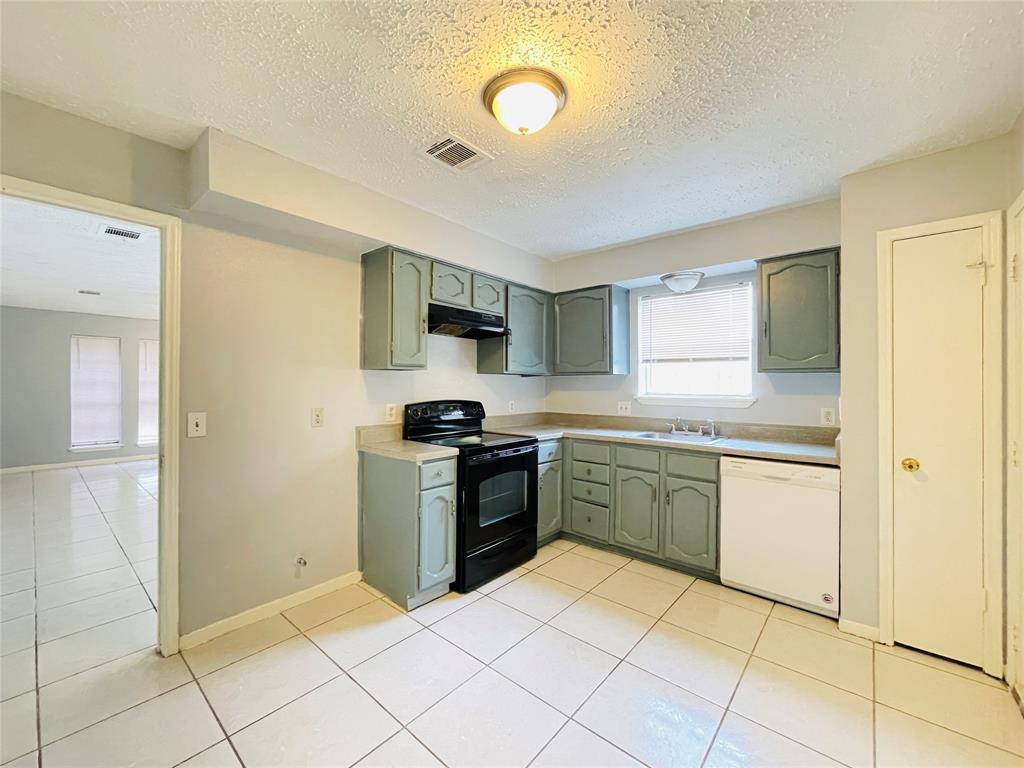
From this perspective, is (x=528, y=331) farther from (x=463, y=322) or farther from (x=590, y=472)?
(x=590, y=472)

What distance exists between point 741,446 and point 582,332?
1.62 m

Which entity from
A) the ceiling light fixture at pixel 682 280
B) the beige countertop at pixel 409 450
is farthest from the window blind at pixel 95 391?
the ceiling light fixture at pixel 682 280

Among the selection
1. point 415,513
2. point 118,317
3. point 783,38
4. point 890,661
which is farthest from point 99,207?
point 118,317

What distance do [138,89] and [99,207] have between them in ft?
1.87

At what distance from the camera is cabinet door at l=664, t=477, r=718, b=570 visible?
110 inches

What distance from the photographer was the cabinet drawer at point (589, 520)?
334cm

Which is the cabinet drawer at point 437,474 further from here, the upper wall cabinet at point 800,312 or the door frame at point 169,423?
the upper wall cabinet at point 800,312

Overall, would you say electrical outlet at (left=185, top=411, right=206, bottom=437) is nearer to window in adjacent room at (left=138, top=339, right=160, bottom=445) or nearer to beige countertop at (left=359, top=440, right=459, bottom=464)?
beige countertop at (left=359, top=440, right=459, bottom=464)

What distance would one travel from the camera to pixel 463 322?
307 centimetres

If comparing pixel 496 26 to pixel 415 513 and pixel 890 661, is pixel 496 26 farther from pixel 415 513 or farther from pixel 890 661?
pixel 890 661

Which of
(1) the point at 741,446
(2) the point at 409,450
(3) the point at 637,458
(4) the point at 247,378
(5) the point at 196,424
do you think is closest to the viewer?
(5) the point at 196,424

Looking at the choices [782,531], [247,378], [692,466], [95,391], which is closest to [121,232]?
[247,378]

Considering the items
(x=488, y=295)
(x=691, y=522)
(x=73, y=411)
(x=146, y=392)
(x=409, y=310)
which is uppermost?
(x=488, y=295)

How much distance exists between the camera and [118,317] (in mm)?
6906
